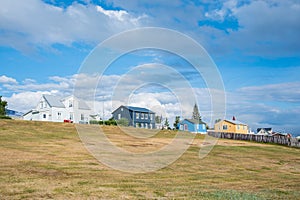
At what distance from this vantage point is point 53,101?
59312 millimetres

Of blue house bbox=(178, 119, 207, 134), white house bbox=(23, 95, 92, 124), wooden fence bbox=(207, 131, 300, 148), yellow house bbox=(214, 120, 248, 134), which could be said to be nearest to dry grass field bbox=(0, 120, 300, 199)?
wooden fence bbox=(207, 131, 300, 148)

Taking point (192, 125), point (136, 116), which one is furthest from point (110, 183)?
point (192, 125)

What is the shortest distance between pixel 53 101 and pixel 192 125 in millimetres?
34935

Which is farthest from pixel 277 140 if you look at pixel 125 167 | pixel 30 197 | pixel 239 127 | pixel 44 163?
pixel 30 197

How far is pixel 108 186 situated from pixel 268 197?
197 inches

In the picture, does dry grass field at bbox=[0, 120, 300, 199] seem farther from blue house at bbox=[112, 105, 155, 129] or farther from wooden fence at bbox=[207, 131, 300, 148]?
blue house at bbox=[112, 105, 155, 129]

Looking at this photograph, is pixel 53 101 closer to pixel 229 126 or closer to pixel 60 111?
pixel 60 111

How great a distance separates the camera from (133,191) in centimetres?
991

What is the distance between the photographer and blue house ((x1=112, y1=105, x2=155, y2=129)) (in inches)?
2709

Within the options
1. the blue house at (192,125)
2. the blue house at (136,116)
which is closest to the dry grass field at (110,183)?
the blue house at (136,116)

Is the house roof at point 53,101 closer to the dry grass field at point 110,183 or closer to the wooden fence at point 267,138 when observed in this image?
the wooden fence at point 267,138

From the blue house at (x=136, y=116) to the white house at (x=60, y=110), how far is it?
9570mm

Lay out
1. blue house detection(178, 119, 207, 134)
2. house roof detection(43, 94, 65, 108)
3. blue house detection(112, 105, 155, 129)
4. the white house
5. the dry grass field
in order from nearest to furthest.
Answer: the dry grass field
the white house
house roof detection(43, 94, 65, 108)
blue house detection(112, 105, 155, 129)
blue house detection(178, 119, 207, 134)

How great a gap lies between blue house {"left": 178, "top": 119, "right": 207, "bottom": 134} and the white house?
2580 centimetres
